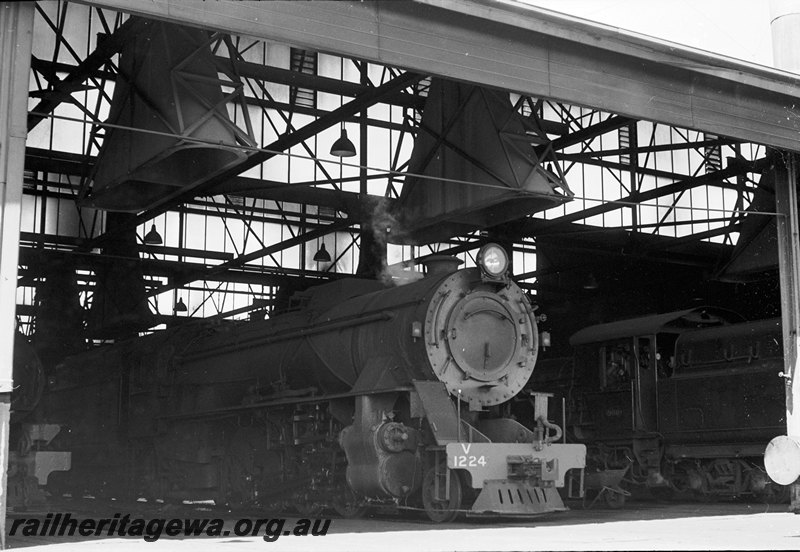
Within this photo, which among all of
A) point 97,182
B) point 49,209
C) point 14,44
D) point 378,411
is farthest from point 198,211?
point 14,44

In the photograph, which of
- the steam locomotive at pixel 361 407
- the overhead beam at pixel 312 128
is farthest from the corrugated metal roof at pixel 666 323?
the overhead beam at pixel 312 128

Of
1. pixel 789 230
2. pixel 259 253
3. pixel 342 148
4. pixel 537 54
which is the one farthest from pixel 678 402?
pixel 259 253

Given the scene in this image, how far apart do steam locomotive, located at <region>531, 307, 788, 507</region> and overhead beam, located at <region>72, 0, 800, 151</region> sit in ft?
13.8

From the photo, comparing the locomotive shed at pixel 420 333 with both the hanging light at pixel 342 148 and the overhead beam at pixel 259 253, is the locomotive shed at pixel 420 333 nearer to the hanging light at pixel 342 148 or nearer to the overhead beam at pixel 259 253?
the hanging light at pixel 342 148

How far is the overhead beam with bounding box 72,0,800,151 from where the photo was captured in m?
10.4

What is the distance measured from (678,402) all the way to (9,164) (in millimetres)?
12579

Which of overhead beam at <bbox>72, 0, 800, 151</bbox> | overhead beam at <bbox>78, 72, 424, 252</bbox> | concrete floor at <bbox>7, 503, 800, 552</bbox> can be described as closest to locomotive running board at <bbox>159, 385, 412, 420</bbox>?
concrete floor at <bbox>7, 503, 800, 552</bbox>

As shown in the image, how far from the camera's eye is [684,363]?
17.7 metres

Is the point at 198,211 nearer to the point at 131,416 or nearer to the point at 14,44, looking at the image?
the point at 131,416

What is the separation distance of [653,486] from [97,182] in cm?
1114

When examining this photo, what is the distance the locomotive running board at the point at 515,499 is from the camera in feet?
38.3

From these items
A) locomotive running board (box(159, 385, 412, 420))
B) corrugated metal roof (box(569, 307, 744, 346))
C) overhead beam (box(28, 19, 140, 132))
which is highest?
overhead beam (box(28, 19, 140, 132))

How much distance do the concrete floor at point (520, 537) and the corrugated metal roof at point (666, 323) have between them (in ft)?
→ 16.7

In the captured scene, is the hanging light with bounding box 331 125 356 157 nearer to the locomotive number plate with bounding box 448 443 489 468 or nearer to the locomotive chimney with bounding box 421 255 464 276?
the locomotive chimney with bounding box 421 255 464 276
